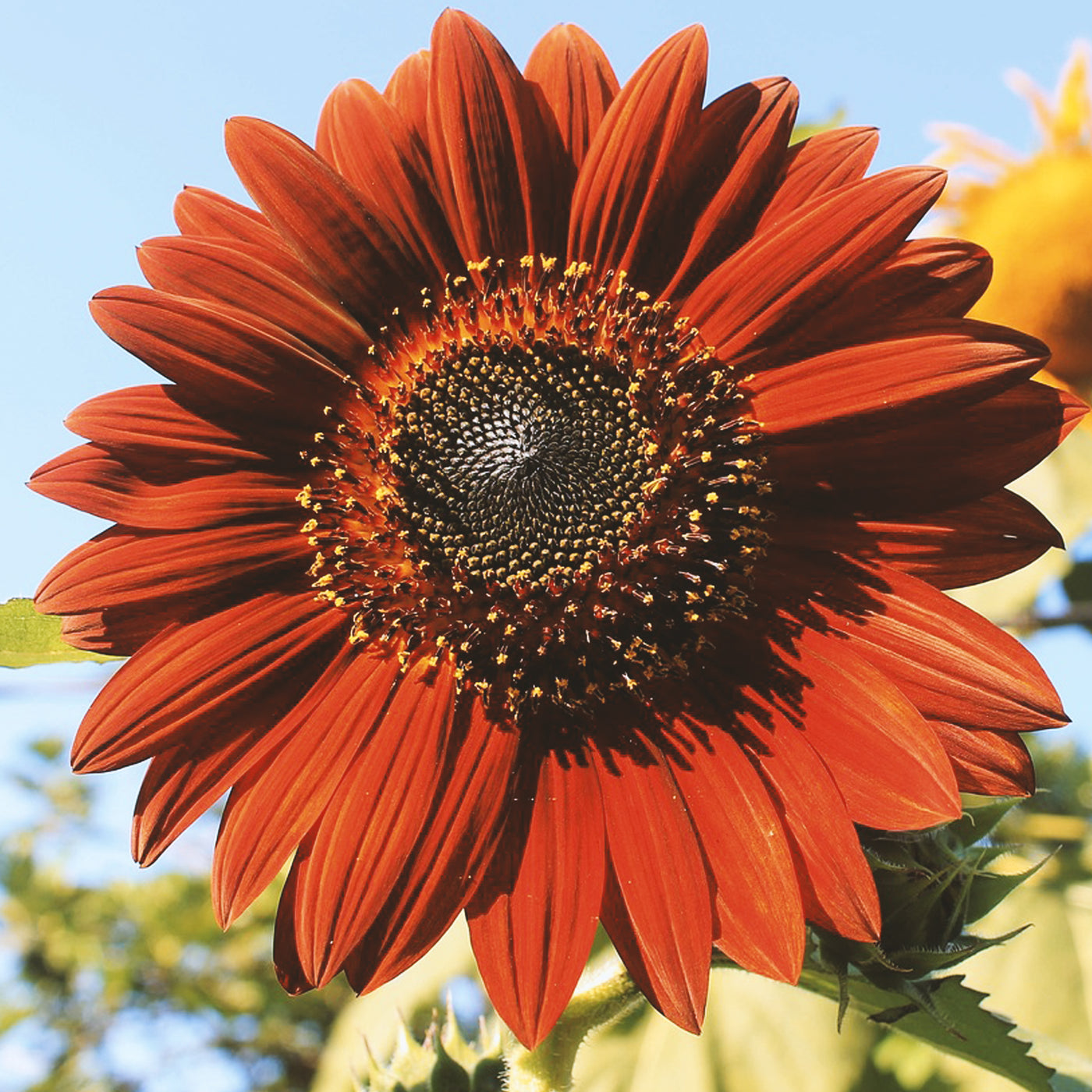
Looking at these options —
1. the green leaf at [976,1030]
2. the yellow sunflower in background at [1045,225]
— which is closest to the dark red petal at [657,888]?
the green leaf at [976,1030]

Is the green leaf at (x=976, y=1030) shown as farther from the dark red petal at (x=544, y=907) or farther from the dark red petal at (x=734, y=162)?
the dark red petal at (x=734, y=162)

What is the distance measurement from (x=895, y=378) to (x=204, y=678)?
2.76ft

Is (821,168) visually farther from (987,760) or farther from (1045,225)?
(1045,225)

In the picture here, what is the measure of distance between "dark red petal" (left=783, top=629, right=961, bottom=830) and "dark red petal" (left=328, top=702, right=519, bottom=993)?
14.1 inches

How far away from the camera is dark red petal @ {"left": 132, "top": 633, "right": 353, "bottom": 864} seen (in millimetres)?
1398

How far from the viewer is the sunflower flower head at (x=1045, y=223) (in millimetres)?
3424

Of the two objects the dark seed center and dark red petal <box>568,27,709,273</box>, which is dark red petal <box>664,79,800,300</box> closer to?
dark red petal <box>568,27,709,273</box>

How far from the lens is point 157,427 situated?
1.48 m

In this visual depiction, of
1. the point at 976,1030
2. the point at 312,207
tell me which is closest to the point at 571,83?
the point at 312,207

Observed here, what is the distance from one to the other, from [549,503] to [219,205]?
541mm

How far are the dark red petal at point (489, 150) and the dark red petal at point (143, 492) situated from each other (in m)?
0.41

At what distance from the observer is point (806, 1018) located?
8.22 ft

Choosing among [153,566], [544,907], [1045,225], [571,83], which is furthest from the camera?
[1045,225]

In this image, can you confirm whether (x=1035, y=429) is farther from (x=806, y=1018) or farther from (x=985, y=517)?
(x=806, y=1018)
